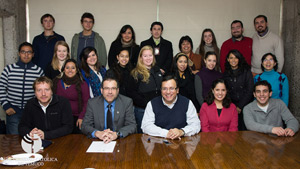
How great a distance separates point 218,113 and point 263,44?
213cm

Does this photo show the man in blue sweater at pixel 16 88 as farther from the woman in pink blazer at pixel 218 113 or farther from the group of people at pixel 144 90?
the woman in pink blazer at pixel 218 113

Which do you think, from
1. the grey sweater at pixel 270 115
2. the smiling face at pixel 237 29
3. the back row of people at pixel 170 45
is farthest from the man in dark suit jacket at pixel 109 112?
the smiling face at pixel 237 29

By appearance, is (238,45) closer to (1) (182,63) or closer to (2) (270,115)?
(1) (182,63)

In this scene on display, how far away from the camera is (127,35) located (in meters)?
4.26

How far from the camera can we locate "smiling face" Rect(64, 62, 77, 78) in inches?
131

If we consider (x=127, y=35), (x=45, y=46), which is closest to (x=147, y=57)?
(x=127, y=35)

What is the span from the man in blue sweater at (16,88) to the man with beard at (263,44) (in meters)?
3.60

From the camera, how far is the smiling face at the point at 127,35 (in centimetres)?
425

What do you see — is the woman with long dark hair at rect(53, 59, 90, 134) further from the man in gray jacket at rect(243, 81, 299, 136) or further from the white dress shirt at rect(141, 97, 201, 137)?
the man in gray jacket at rect(243, 81, 299, 136)

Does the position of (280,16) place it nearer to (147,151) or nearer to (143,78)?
(143,78)

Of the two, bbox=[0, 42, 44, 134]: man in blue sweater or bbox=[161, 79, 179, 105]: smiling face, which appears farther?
bbox=[0, 42, 44, 134]: man in blue sweater

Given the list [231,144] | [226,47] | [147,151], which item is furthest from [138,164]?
[226,47]

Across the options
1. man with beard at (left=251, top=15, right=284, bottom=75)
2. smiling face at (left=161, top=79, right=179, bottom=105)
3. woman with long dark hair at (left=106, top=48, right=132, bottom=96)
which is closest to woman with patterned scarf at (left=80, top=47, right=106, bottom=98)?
woman with long dark hair at (left=106, top=48, right=132, bottom=96)

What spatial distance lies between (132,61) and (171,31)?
1516mm
